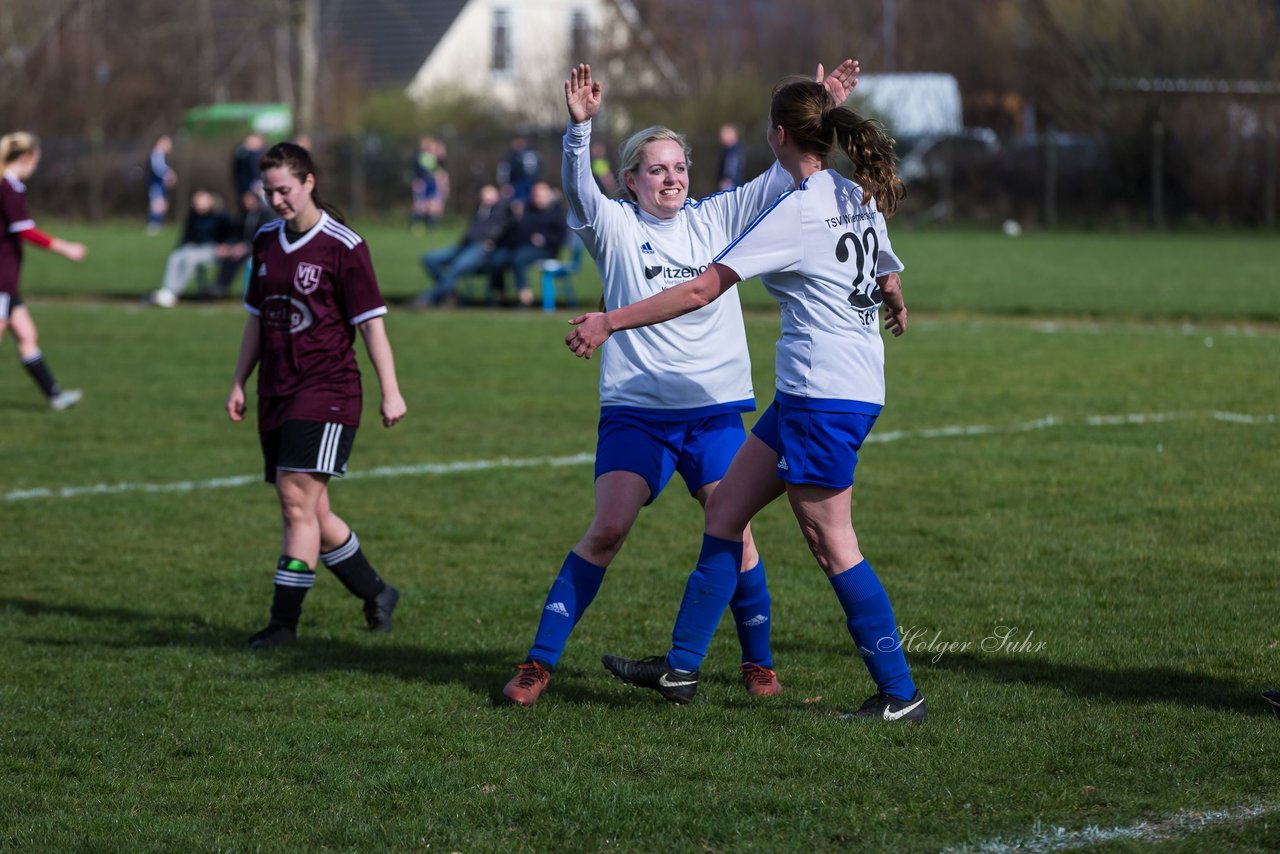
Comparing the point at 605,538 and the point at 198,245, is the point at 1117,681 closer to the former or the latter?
the point at 605,538

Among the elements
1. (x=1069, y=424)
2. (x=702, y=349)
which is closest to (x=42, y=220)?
(x=1069, y=424)

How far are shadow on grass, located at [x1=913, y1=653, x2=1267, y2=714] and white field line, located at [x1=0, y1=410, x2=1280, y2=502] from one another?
473 centimetres

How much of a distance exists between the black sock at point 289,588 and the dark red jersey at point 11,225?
6.55m

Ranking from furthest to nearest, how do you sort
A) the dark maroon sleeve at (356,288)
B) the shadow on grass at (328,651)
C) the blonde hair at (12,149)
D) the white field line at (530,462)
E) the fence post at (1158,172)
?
the fence post at (1158,172) < the blonde hair at (12,149) < the white field line at (530,462) < the dark maroon sleeve at (356,288) < the shadow on grass at (328,651)

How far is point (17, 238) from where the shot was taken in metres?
11.9

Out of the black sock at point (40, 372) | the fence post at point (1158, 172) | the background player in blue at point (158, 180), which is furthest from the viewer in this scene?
the background player in blue at point (158, 180)

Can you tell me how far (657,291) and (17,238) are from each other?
8031 mm

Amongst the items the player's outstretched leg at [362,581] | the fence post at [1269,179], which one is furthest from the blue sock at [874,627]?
the fence post at [1269,179]

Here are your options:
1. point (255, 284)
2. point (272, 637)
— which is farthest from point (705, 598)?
point (255, 284)

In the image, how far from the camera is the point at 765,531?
8.21 metres

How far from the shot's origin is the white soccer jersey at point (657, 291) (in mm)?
5305

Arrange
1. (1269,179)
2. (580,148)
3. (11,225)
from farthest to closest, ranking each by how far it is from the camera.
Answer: (1269,179), (11,225), (580,148)

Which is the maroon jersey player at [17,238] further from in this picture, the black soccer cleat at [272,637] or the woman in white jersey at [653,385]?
the woman in white jersey at [653,385]

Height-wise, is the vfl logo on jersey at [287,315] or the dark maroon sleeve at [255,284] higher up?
the dark maroon sleeve at [255,284]
